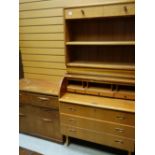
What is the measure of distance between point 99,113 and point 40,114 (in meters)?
0.95

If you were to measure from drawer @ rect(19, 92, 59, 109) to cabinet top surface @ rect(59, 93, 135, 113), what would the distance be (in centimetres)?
15

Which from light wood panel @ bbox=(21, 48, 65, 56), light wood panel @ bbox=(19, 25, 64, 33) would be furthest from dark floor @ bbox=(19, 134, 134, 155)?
light wood panel @ bbox=(19, 25, 64, 33)

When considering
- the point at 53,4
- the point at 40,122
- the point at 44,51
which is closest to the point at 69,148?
the point at 40,122

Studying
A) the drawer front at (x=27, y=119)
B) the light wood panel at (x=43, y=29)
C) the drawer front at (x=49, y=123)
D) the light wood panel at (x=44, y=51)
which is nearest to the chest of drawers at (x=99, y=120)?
the drawer front at (x=49, y=123)

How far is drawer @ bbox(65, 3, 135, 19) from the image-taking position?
2.29 m

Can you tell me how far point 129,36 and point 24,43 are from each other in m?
1.78

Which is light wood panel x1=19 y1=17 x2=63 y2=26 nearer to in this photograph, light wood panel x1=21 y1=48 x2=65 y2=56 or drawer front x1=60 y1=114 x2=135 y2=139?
light wood panel x1=21 y1=48 x2=65 y2=56

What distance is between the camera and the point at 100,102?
102 inches

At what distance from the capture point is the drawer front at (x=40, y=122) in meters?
2.93

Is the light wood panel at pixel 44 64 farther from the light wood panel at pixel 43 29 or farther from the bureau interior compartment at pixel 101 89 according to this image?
the light wood panel at pixel 43 29

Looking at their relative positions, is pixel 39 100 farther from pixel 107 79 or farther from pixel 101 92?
pixel 107 79
